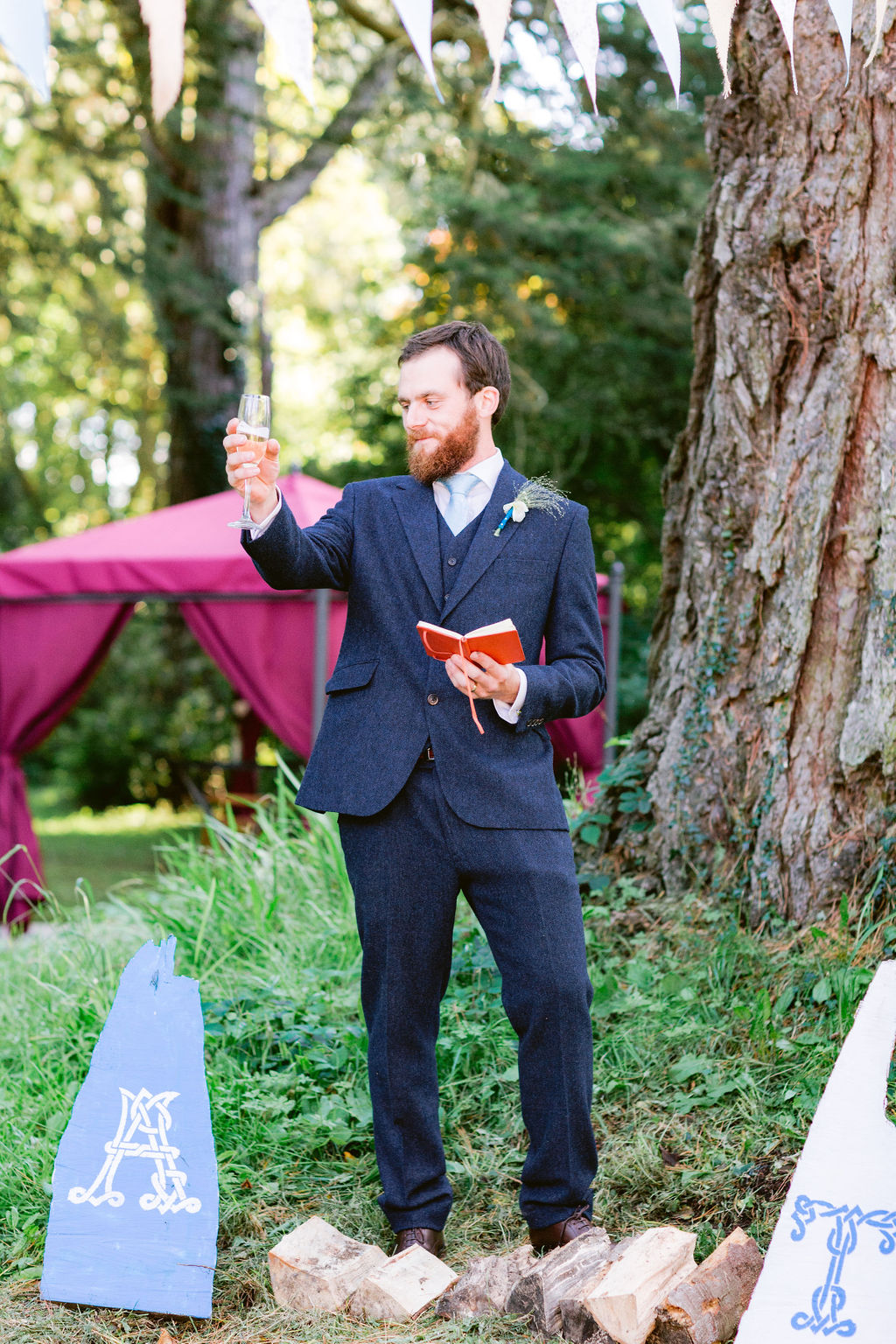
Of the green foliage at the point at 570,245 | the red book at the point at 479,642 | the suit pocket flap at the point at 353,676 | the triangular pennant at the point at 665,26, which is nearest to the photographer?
the triangular pennant at the point at 665,26

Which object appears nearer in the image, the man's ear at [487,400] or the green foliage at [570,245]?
the man's ear at [487,400]

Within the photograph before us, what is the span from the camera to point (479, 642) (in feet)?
7.59

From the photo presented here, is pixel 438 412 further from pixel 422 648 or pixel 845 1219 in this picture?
pixel 845 1219

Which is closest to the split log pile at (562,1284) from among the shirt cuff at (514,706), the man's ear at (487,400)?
the shirt cuff at (514,706)

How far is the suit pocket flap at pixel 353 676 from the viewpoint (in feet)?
8.54

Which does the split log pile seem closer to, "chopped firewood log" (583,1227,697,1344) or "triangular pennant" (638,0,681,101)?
"chopped firewood log" (583,1227,697,1344)

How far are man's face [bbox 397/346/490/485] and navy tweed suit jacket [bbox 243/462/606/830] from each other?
103 millimetres

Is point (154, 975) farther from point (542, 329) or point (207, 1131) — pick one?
point (542, 329)

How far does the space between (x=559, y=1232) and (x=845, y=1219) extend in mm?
649

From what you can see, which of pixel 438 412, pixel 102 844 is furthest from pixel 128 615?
pixel 438 412

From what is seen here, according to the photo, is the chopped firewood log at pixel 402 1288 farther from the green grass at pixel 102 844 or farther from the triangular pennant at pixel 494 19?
the green grass at pixel 102 844

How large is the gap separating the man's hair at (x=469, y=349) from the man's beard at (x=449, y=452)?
0.07 meters

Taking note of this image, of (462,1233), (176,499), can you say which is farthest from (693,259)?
(176,499)

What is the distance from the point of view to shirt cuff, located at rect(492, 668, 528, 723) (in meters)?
2.39
